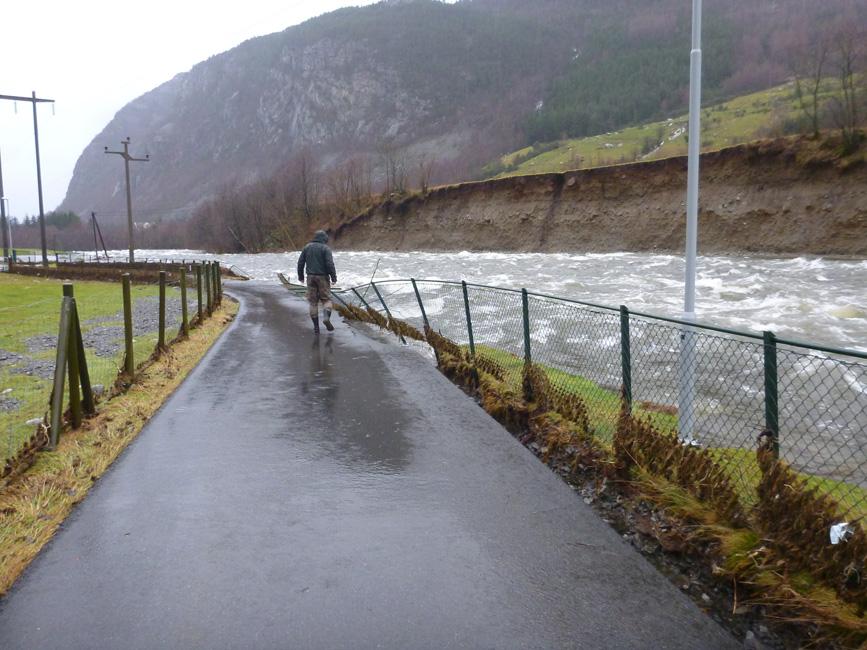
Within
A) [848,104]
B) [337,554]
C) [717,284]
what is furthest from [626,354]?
[848,104]

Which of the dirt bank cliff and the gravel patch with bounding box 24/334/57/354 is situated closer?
the gravel patch with bounding box 24/334/57/354

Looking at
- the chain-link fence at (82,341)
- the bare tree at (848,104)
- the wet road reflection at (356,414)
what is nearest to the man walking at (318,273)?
the chain-link fence at (82,341)

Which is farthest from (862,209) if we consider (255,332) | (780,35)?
(780,35)

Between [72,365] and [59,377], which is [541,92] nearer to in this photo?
[72,365]

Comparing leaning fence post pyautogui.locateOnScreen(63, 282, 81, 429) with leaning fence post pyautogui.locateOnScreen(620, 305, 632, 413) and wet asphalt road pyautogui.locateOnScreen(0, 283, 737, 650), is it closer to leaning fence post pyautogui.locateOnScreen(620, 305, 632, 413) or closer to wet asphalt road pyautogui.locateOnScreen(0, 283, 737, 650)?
wet asphalt road pyautogui.locateOnScreen(0, 283, 737, 650)

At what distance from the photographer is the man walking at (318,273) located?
45.9ft

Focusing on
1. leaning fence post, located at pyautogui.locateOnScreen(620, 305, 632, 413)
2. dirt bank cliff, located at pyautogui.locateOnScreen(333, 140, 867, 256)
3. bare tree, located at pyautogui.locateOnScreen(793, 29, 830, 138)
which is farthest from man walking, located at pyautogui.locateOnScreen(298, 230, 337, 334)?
bare tree, located at pyautogui.locateOnScreen(793, 29, 830, 138)

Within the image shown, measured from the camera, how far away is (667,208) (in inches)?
1532

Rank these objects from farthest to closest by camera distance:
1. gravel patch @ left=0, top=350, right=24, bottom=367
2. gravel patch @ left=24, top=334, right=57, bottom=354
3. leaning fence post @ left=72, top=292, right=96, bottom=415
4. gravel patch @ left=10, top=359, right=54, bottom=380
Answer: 1. gravel patch @ left=24, top=334, right=57, bottom=354
2. gravel patch @ left=0, top=350, right=24, bottom=367
3. gravel patch @ left=10, top=359, right=54, bottom=380
4. leaning fence post @ left=72, top=292, right=96, bottom=415

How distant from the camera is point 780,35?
11075cm

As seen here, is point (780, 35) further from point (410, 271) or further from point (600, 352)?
point (600, 352)

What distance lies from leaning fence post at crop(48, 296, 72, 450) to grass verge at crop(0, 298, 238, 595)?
0.16 m

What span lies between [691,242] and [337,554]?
14.0 ft

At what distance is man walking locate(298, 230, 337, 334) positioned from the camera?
14.0 metres
